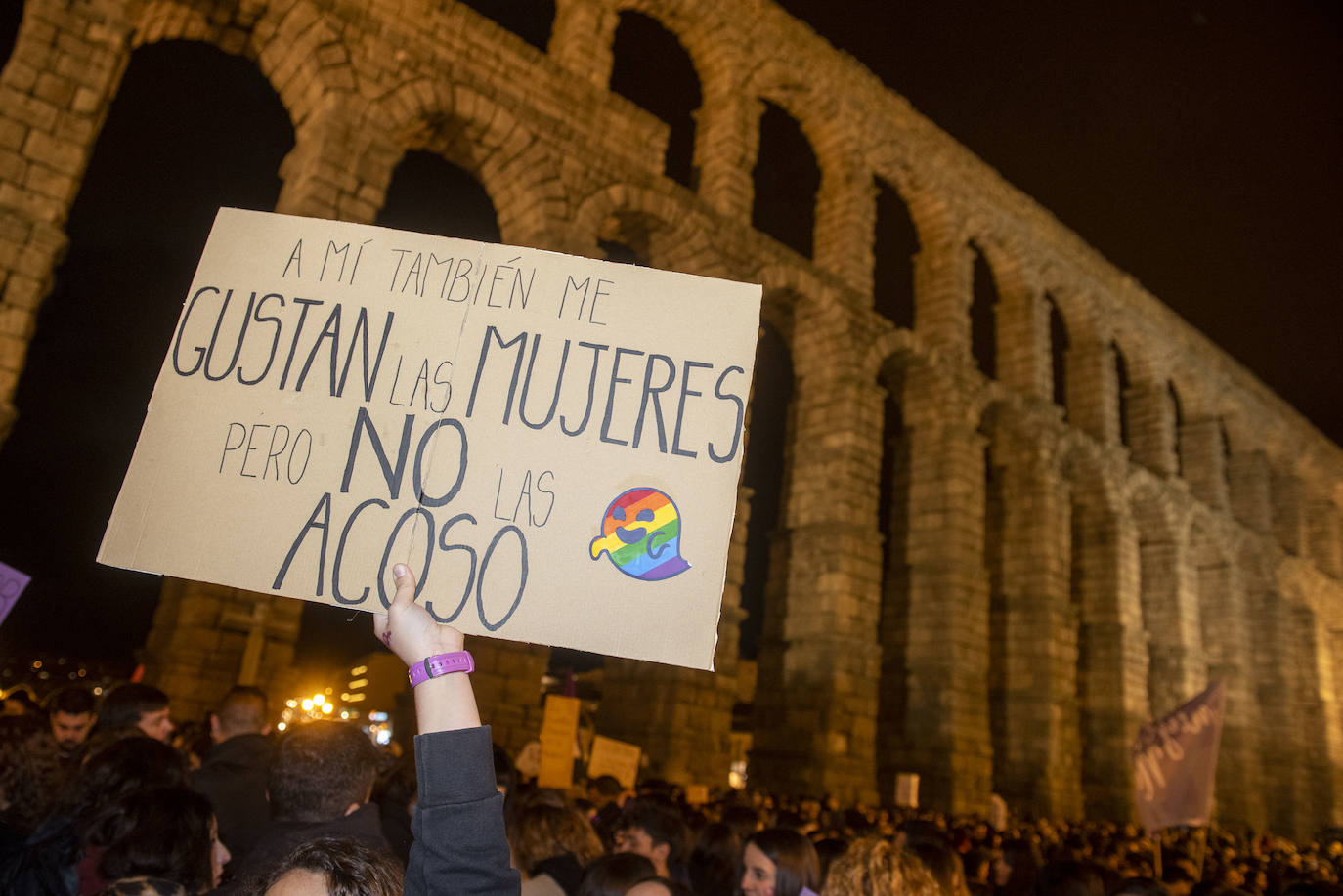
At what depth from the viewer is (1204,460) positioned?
26094 mm

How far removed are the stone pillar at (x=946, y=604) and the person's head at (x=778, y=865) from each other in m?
12.9

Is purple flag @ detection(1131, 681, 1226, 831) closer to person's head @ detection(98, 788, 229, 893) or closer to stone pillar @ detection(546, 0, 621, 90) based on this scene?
person's head @ detection(98, 788, 229, 893)

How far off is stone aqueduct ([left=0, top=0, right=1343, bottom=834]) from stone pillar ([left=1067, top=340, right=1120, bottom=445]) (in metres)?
0.07

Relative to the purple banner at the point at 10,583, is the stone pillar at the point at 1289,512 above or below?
above

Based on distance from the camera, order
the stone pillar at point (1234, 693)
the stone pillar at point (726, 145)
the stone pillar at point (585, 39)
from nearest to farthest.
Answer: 1. the stone pillar at point (585, 39)
2. the stone pillar at point (726, 145)
3. the stone pillar at point (1234, 693)

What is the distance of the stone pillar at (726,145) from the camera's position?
47.8ft

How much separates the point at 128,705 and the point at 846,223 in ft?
49.9

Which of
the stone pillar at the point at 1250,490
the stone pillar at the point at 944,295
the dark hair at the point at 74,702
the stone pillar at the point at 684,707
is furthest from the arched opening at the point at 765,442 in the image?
the dark hair at the point at 74,702

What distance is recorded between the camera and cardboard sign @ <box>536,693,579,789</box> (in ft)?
26.5

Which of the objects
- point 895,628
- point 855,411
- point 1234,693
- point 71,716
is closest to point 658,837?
point 71,716

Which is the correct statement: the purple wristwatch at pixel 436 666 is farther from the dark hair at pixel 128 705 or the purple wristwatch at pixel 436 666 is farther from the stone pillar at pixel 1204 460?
the stone pillar at pixel 1204 460

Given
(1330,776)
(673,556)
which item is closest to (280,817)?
(673,556)

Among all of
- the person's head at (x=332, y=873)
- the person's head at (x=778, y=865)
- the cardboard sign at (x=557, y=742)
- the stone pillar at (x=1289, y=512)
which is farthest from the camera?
the stone pillar at (x=1289, y=512)

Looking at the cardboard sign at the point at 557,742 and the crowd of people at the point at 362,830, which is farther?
the cardboard sign at the point at 557,742
